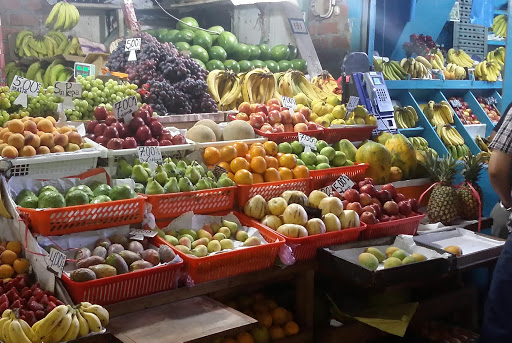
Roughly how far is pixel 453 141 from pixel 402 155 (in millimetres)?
1781

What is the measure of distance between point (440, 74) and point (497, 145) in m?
3.70

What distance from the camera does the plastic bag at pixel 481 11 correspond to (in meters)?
7.22

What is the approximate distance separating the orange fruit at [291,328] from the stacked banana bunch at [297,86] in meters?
2.46

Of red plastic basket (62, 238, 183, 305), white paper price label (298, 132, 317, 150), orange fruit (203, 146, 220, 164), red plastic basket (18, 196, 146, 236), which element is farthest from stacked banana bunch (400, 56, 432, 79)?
red plastic basket (62, 238, 183, 305)

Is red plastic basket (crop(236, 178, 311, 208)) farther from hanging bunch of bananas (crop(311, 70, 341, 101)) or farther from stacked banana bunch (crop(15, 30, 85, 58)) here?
stacked banana bunch (crop(15, 30, 85, 58))

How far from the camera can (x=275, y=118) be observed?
4.05 m

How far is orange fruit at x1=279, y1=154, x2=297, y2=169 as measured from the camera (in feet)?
11.8

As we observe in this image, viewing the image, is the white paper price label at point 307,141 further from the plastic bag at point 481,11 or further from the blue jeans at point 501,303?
the plastic bag at point 481,11

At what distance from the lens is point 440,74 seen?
634 centimetres

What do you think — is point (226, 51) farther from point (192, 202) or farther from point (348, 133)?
point (192, 202)

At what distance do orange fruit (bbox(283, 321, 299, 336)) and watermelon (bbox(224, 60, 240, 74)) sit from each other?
3.07 m

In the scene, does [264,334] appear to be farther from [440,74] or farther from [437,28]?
[437,28]

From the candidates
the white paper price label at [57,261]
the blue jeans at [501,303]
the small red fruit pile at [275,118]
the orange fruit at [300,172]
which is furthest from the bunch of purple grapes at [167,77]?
the blue jeans at [501,303]

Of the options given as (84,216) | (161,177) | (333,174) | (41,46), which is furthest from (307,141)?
(41,46)
